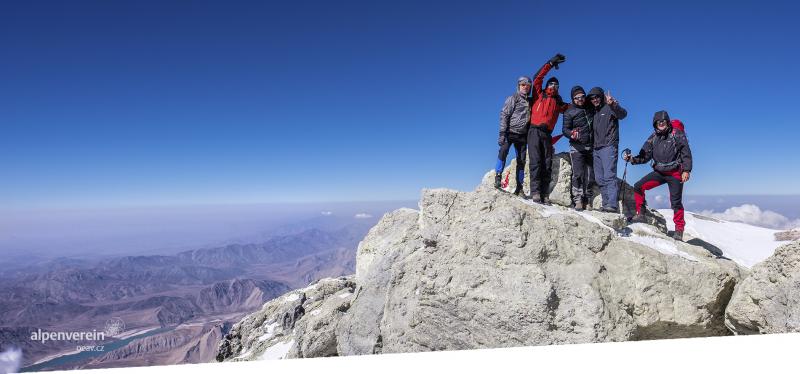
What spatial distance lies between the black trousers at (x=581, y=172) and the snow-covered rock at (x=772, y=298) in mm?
4561

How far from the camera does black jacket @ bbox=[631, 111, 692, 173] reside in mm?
9773

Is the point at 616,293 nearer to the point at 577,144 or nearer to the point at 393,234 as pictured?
the point at 577,144

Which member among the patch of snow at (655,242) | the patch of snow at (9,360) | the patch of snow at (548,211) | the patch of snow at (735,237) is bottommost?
the patch of snow at (9,360)

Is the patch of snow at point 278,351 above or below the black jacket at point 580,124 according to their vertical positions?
below

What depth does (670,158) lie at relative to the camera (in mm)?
9984

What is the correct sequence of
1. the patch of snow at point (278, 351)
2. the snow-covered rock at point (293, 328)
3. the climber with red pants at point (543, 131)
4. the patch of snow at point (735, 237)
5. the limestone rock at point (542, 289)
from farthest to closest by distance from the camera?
the patch of snow at point (735, 237) → the patch of snow at point (278, 351) → the snow-covered rock at point (293, 328) → the climber with red pants at point (543, 131) → the limestone rock at point (542, 289)

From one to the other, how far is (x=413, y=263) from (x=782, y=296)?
6.37 m

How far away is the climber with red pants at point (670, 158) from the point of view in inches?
387

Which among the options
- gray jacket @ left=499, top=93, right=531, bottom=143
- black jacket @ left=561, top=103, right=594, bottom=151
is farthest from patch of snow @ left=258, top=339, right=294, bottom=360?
black jacket @ left=561, top=103, right=594, bottom=151

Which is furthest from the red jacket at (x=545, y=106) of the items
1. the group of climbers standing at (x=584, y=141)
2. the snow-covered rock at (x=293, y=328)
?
the snow-covered rock at (x=293, y=328)

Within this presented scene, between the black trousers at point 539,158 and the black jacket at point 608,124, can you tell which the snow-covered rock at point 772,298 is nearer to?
the black jacket at point 608,124

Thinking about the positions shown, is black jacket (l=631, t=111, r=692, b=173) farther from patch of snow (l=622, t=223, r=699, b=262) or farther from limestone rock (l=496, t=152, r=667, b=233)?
patch of snow (l=622, t=223, r=699, b=262)

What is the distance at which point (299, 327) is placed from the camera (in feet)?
45.1

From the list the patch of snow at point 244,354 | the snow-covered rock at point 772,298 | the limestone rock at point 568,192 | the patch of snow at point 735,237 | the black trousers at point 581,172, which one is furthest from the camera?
the patch of snow at point 244,354
